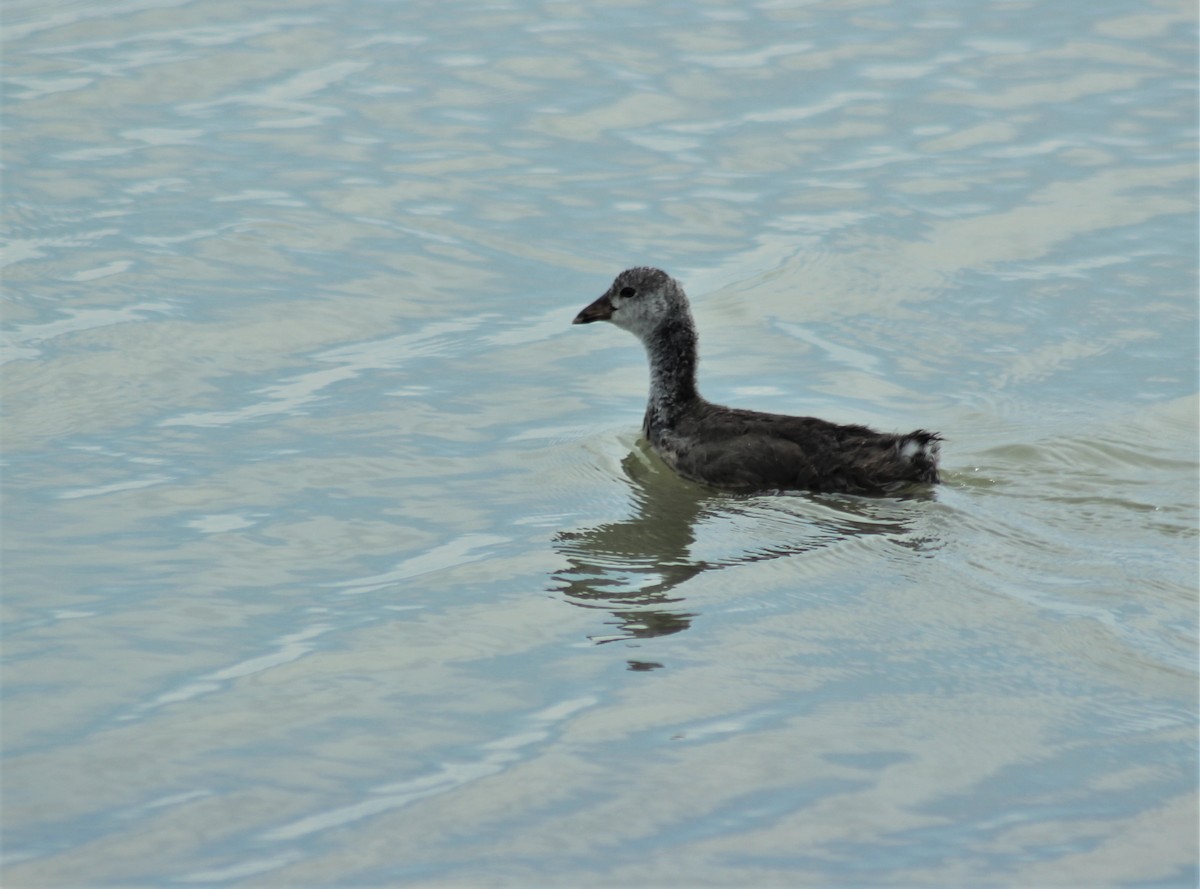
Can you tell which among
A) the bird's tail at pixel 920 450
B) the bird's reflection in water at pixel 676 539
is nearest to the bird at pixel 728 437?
the bird's tail at pixel 920 450

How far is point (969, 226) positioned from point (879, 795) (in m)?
8.80

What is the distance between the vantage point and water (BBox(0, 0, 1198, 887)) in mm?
6359

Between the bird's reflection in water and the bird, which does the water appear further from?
the bird

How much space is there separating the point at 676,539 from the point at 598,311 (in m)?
2.67

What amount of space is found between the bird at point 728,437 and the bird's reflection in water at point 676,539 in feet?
0.38

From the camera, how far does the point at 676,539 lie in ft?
30.3

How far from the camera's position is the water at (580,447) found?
6359 millimetres

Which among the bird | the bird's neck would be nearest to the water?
the bird

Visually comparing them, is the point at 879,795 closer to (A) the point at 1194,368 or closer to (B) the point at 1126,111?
(A) the point at 1194,368

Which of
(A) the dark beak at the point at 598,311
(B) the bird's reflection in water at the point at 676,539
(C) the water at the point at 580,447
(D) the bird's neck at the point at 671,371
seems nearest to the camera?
(C) the water at the point at 580,447

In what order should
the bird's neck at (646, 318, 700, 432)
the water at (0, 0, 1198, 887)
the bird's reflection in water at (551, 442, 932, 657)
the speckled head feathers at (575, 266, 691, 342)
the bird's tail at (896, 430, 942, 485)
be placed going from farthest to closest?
Result: the speckled head feathers at (575, 266, 691, 342), the bird's neck at (646, 318, 700, 432), the bird's tail at (896, 430, 942, 485), the bird's reflection in water at (551, 442, 932, 657), the water at (0, 0, 1198, 887)

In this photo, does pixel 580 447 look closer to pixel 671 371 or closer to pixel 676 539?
pixel 671 371

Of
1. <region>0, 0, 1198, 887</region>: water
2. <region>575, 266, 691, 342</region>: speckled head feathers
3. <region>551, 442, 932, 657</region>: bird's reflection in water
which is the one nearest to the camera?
<region>0, 0, 1198, 887</region>: water

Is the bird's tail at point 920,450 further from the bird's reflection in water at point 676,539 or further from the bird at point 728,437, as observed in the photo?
the bird's reflection in water at point 676,539
